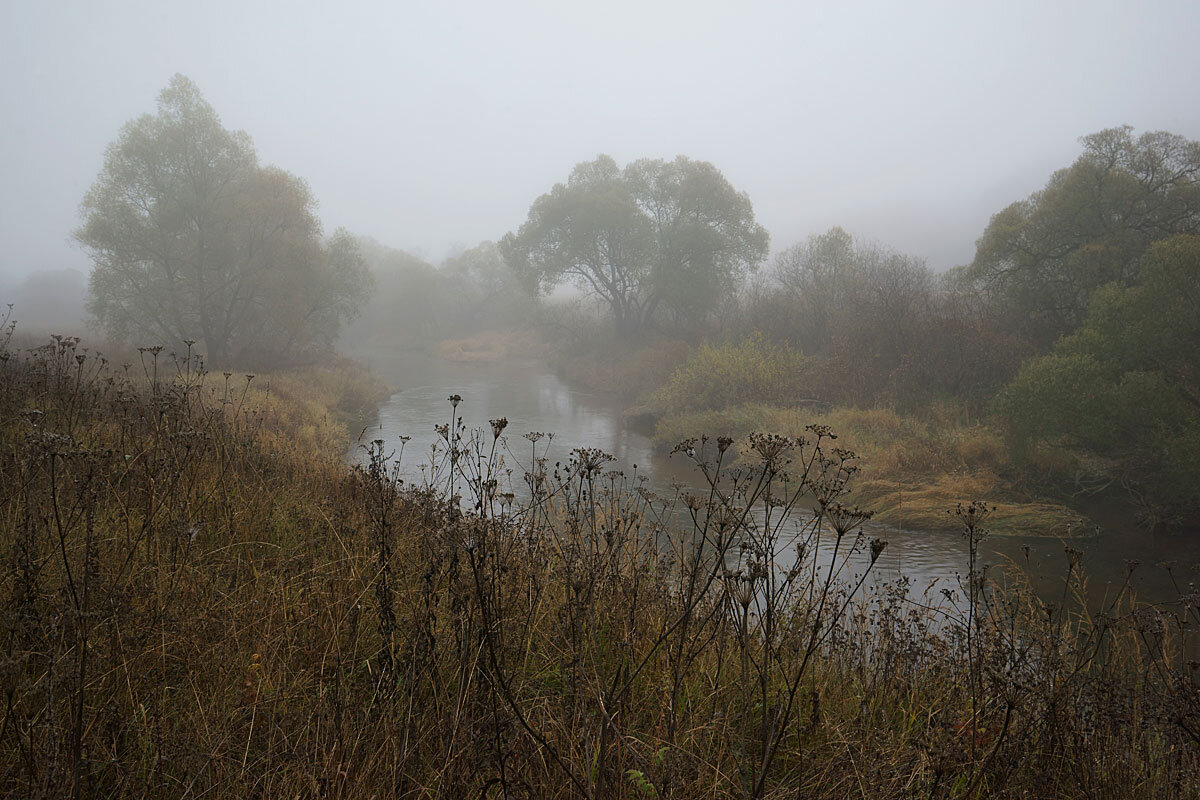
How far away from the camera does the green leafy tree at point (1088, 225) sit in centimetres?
1469

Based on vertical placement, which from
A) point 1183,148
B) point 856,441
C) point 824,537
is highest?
point 1183,148

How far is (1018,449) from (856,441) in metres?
3.51

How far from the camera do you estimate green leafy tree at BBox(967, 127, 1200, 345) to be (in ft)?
48.2

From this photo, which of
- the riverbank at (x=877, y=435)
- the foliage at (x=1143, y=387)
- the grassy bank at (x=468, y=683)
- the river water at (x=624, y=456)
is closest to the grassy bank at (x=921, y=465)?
the riverbank at (x=877, y=435)

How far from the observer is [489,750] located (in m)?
2.34

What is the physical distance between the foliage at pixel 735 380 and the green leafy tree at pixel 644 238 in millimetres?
10292

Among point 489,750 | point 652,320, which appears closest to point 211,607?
point 489,750

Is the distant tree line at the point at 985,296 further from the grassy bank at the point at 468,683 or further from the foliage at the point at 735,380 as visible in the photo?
the grassy bank at the point at 468,683

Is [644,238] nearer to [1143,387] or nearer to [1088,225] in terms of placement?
[1088,225]

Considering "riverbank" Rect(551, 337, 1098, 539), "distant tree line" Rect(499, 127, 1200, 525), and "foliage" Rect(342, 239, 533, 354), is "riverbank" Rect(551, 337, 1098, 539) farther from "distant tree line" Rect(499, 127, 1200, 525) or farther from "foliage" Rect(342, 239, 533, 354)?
"foliage" Rect(342, 239, 533, 354)

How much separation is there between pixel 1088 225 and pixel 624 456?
13.2 m

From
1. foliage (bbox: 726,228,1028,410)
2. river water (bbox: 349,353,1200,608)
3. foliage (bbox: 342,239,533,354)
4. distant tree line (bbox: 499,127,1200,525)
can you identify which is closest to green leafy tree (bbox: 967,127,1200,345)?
distant tree line (bbox: 499,127,1200,525)

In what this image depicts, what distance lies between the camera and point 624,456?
1698cm

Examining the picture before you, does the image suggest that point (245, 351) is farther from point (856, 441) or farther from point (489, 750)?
point (489, 750)
